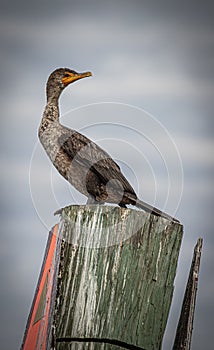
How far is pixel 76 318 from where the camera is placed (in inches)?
166

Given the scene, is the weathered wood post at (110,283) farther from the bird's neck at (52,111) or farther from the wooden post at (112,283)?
the bird's neck at (52,111)

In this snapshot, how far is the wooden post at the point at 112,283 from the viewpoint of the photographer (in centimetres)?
419

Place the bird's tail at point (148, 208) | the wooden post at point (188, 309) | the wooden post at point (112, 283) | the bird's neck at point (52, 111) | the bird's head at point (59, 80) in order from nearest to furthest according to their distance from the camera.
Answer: the wooden post at point (112, 283) → the wooden post at point (188, 309) → the bird's tail at point (148, 208) → the bird's neck at point (52, 111) → the bird's head at point (59, 80)

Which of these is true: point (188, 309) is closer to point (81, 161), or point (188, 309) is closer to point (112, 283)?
point (112, 283)

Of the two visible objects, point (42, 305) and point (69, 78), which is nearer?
point (42, 305)

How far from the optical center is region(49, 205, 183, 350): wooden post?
4.19 m

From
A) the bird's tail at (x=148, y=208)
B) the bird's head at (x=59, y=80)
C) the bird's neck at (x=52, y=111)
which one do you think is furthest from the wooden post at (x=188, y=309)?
the bird's head at (x=59, y=80)

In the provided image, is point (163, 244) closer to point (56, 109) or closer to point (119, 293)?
point (119, 293)

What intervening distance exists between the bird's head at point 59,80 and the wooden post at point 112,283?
553 cm

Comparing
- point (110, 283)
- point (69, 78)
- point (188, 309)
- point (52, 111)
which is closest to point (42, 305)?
point (110, 283)

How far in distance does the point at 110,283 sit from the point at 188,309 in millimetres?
620

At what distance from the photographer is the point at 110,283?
424 centimetres

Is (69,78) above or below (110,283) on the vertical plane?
above

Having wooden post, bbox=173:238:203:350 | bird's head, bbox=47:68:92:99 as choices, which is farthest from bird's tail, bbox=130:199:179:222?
bird's head, bbox=47:68:92:99
